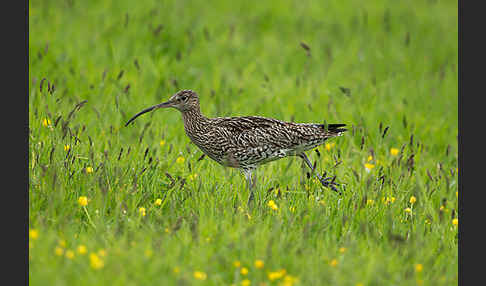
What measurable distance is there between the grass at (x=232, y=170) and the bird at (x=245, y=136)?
0.21m

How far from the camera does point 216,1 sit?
14.5 m

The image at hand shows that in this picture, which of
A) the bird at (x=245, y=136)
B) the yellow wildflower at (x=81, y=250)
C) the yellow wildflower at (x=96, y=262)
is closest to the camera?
the yellow wildflower at (x=96, y=262)

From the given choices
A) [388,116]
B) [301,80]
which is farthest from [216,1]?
[388,116]

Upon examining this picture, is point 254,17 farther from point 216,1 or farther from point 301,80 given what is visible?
point 301,80

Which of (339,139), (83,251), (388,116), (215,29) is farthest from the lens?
(215,29)

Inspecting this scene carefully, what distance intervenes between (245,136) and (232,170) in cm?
51

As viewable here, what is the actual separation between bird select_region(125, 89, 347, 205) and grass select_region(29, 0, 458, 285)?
0.21 meters

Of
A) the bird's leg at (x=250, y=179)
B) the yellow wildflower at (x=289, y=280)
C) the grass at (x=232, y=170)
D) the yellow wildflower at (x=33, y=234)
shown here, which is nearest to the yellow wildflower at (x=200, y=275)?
the grass at (x=232, y=170)

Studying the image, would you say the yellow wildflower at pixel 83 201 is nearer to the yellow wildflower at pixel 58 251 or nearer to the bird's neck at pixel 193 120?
the yellow wildflower at pixel 58 251

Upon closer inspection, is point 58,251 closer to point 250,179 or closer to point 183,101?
point 250,179

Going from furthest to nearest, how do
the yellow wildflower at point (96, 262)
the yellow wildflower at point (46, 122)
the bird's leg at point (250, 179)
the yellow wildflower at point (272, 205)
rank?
the yellow wildflower at point (46, 122), the bird's leg at point (250, 179), the yellow wildflower at point (272, 205), the yellow wildflower at point (96, 262)

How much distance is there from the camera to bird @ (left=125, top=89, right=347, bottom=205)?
7.31 m

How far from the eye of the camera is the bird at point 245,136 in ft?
24.0

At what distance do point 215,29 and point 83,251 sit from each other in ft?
27.8
